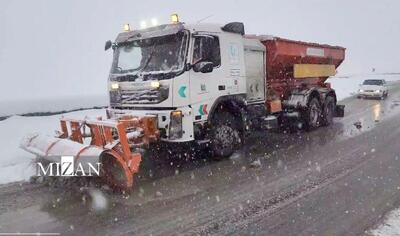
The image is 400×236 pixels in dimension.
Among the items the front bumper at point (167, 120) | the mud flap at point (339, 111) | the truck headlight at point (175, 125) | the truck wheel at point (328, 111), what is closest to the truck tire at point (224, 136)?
the front bumper at point (167, 120)

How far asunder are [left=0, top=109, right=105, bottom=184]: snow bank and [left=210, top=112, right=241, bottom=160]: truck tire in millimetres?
3606

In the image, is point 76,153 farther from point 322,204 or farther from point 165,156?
point 322,204

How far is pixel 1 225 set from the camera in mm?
5082

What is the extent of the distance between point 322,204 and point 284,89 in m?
6.02

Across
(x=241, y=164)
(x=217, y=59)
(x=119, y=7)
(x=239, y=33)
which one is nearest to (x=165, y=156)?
(x=241, y=164)

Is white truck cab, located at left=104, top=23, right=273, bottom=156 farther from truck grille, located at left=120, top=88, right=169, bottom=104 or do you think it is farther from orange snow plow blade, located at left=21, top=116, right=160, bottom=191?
orange snow plow blade, located at left=21, top=116, right=160, bottom=191

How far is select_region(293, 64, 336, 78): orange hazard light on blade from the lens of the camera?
453 inches

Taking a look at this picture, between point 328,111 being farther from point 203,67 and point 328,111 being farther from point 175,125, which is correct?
point 175,125

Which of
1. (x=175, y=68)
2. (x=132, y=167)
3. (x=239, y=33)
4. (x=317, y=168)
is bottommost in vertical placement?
(x=317, y=168)

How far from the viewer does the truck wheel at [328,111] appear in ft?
41.6

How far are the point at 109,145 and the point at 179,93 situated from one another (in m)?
1.80

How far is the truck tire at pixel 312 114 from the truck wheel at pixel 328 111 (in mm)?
307

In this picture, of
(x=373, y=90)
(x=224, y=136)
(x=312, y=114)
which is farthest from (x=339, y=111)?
(x=373, y=90)

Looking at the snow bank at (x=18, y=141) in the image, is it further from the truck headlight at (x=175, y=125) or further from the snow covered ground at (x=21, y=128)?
the truck headlight at (x=175, y=125)
